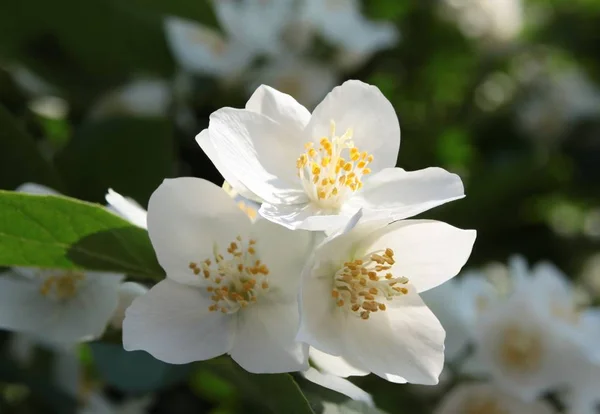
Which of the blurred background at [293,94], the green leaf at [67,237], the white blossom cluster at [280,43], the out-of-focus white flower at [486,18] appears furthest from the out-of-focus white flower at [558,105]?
the green leaf at [67,237]

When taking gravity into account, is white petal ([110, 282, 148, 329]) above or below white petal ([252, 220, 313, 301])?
below

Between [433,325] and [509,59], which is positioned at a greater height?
[433,325]

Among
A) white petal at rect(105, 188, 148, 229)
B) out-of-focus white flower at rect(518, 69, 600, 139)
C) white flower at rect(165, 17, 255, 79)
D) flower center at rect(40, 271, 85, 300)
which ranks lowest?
out-of-focus white flower at rect(518, 69, 600, 139)

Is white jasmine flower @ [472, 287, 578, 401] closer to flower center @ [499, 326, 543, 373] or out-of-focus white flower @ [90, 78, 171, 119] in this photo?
flower center @ [499, 326, 543, 373]

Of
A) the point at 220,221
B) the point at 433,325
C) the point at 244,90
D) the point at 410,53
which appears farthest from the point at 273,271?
the point at 410,53

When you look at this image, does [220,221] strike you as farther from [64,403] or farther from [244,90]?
[244,90]

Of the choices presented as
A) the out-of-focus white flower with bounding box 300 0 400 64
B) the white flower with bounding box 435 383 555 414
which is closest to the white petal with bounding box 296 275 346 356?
the white flower with bounding box 435 383 555 414

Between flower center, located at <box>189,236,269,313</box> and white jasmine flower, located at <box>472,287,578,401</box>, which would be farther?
white jasmine flower, located at <box>472,287,578,401</box>

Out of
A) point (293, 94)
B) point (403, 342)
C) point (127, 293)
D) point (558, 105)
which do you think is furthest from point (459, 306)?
point (558, 105)

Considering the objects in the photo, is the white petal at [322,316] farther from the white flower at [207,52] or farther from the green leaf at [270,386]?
the white flower at [207,52]
